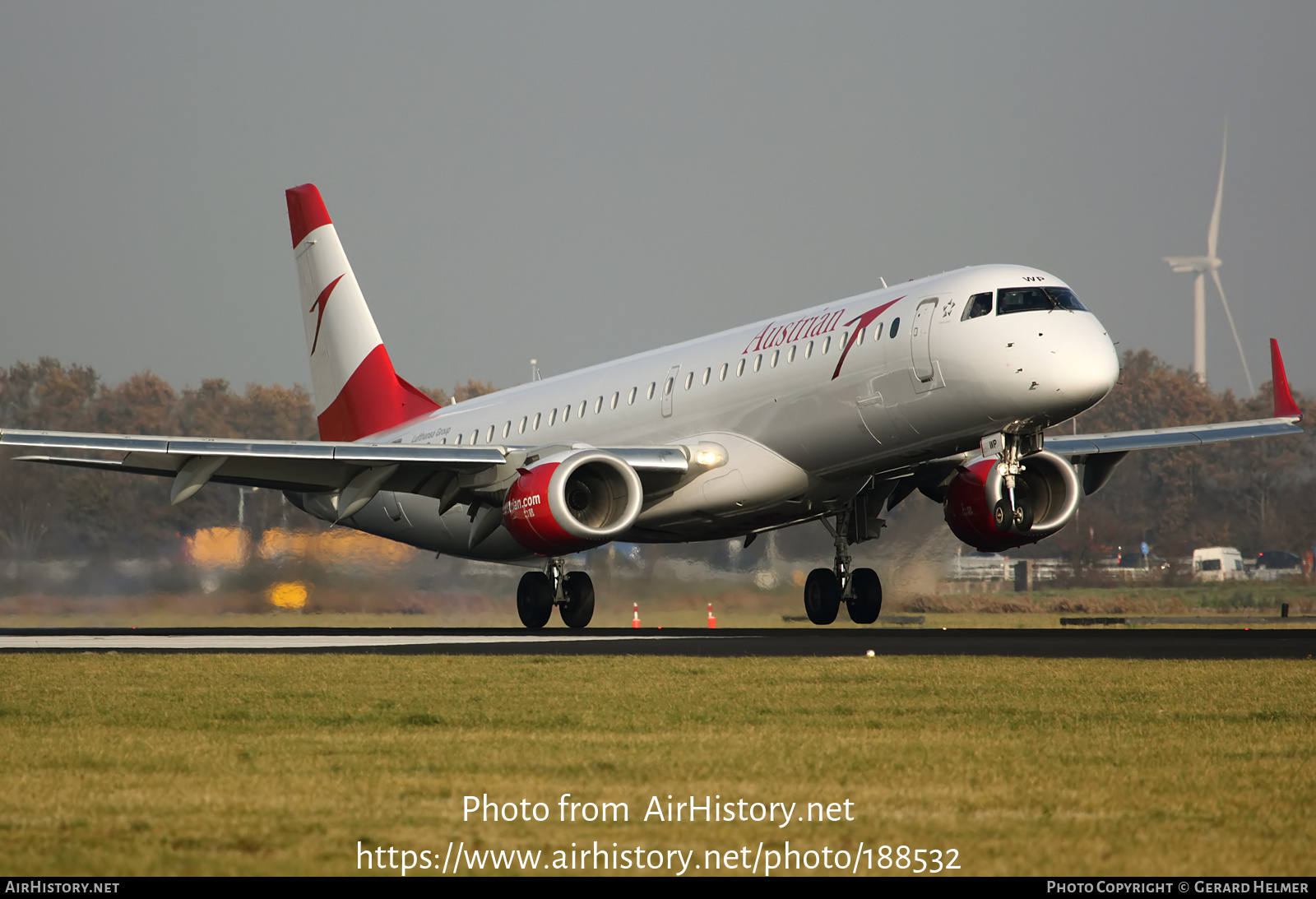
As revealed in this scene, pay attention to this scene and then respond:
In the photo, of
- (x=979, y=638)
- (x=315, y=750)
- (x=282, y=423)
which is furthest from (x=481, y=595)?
(x=315, y=750)

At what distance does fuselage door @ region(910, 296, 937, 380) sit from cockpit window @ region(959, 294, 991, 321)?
1.84ft

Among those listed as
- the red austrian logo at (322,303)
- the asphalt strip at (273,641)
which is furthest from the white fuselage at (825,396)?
the red austrian logo at (322,303)

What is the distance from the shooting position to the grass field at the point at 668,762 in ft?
22.4

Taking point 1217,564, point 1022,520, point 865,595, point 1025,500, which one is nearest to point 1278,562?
point 1217,564

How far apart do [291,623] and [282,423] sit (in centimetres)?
1741

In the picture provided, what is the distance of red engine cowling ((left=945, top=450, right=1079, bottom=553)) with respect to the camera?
27.5 metres

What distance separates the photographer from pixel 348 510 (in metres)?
27.6

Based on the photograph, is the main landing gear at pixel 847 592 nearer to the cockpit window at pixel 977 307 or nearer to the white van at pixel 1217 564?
the cockpit window at pixel 977 307

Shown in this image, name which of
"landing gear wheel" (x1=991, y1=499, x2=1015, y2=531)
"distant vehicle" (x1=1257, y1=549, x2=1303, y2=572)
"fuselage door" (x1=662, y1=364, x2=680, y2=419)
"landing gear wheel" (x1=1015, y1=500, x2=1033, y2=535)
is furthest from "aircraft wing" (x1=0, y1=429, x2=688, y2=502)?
"distant vehicle" (x1=1257, y1=549, x2=1303, y2=572)

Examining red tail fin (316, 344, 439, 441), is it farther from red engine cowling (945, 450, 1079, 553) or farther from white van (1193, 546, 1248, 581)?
white van (1193, 546, 1248, 581)

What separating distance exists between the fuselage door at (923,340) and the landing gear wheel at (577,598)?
875 cm

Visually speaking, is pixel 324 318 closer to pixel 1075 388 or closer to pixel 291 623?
pixel 291 623

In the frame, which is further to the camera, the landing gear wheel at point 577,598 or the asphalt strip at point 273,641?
the landing gear wheel at point 577,598

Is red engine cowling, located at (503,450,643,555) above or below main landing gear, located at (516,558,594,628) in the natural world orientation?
above
